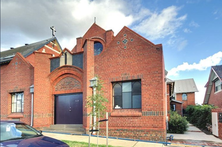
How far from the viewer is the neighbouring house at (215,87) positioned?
19.9 m

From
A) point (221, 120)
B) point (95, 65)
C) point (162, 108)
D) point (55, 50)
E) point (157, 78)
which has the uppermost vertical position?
point (55, 50)

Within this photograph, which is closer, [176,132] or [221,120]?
[221,120]

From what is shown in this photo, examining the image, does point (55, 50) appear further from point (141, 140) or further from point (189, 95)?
point (189, 95)

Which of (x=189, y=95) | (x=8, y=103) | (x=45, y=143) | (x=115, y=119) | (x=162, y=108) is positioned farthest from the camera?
(x=189, y=95)

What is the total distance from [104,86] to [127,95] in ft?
5.00

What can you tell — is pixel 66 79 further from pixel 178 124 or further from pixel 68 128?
pixel 178 124

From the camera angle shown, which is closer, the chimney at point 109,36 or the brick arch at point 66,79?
the brick arch at point 66,79

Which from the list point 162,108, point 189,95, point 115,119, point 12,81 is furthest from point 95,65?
point 189,95

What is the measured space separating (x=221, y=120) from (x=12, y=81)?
52.0 ft

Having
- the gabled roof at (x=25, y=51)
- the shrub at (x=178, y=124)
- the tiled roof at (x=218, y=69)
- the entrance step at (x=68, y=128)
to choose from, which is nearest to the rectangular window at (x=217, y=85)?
the tiled roof at (x=218, y=69)

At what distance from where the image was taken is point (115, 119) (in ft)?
34.5

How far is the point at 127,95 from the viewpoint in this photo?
10.7m

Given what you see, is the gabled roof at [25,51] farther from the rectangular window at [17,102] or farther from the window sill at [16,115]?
the window sill at [16,115]

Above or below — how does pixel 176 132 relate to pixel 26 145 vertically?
below
